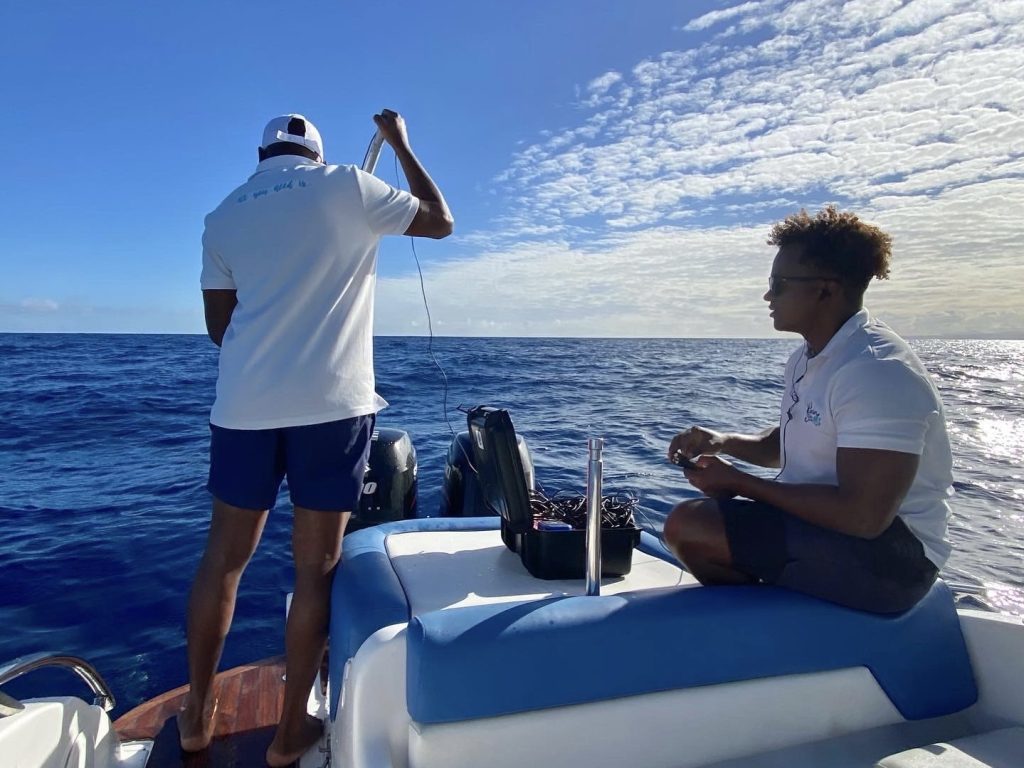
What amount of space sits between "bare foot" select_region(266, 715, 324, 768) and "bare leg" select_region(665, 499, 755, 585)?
1226 mm

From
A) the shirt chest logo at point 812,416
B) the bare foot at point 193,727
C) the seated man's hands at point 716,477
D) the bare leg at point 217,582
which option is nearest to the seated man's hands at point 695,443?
the seated man's hands at point 716,477

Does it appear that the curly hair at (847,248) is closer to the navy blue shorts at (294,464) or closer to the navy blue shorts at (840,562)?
the navy blue shorts at (840,562)

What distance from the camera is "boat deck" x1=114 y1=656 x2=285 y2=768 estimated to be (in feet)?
6.69

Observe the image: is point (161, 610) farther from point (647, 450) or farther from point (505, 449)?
point (647, 450)

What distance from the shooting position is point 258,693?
248 centimetres

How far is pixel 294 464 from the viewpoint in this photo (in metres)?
1.86

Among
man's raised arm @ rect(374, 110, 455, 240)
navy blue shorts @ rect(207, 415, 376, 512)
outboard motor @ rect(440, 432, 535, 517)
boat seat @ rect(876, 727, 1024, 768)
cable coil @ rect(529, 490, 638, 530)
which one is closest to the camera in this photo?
boat seat @ rect(876, 727, 1024, 768)

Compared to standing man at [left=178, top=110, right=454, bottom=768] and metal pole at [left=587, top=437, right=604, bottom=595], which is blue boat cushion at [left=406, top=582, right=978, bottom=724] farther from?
standing man at [left=178, top=110, right=454, bottom=768]

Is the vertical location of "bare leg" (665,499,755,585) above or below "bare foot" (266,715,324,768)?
above

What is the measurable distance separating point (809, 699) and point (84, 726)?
1891mm

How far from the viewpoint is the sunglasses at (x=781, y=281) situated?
6.37 ft

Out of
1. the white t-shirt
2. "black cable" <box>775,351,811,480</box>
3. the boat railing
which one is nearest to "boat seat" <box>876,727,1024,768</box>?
"black cable" <box>775,351,811,480</box>

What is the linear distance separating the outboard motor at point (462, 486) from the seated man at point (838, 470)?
5.74ft

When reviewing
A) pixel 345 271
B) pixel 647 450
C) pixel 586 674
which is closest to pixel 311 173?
pixel 345 271
